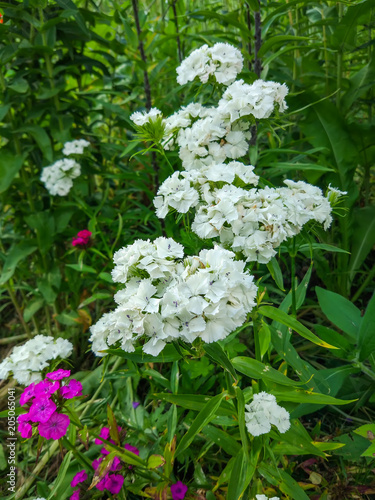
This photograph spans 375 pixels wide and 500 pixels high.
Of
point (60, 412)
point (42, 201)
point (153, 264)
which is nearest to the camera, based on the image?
point (153, 264)

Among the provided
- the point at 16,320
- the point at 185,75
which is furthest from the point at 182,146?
the point at 16,320

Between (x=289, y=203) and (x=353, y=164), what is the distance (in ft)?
A: 3.31

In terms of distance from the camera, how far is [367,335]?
1.35m

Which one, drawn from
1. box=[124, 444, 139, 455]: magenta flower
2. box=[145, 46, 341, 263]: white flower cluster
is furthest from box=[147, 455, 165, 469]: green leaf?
box=[145, 46, 341, 263]: white flower cluster

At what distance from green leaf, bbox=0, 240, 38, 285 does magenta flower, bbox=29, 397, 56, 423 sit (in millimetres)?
913

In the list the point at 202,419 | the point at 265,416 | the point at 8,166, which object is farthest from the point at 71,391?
the point at 8,166

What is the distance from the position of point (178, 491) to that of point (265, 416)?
42 cm

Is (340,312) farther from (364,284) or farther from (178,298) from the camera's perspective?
(178,298)

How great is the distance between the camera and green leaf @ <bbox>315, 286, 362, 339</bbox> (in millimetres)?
1434

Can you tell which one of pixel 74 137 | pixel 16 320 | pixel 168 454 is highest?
pixel 74 137

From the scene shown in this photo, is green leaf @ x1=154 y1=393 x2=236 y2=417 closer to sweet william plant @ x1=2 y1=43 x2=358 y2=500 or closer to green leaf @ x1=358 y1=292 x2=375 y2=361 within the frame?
sweet william plant @ x1=2 y1=43 x2=358 y2=500

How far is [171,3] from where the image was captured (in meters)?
1.97

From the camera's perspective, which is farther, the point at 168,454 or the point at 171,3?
the point at 171,3

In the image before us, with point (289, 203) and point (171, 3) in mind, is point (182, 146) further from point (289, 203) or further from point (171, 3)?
point (171, 3)
